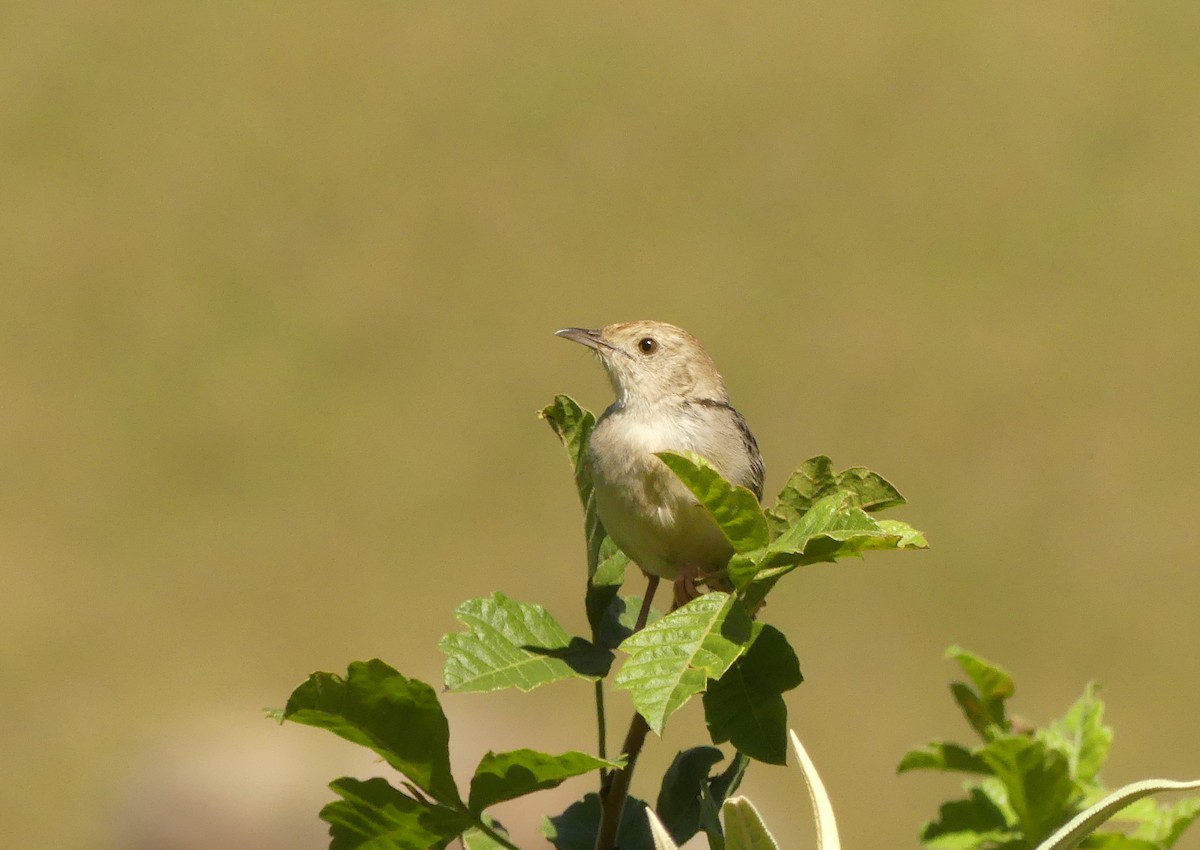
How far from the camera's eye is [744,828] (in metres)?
1.50

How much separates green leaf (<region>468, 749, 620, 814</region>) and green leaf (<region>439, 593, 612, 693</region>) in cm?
12

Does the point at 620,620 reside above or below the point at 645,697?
above

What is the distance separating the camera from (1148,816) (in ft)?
7.40

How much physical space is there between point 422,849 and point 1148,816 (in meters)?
1.30

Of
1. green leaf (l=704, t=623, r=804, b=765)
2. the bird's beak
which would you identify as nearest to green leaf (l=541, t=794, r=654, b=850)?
green leaf (l=704, t=623, r=804, b=765)

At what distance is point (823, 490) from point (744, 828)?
1.67 ft

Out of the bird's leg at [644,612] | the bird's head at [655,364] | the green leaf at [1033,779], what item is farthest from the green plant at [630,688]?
the bird's head at [655,364]

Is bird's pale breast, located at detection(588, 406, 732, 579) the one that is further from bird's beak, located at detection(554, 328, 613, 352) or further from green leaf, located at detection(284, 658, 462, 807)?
bird's beak, located at detection(554, 328, 613, 352)

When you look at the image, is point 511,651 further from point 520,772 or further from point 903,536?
point 903,536

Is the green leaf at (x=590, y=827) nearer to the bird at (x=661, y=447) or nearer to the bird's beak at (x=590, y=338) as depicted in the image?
the bird at (x=661, y=447)

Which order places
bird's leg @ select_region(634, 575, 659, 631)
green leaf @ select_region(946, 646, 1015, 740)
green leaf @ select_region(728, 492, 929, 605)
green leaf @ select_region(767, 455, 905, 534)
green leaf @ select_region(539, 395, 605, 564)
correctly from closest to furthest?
1. green leaf @ select_region(728, 492, 929, 605)
2. green leaf @ select_region(767, 455, 905, 534)
3. bird's leg @ select_region(634, 575, 659, 631)
4. green leaf @ select_region(539, 395, 605, 564)
5. green leaf @ select_region(946, 646, 1015, 740)

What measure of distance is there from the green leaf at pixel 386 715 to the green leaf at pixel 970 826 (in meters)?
1.00

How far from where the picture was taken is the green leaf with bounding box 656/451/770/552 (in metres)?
1.68

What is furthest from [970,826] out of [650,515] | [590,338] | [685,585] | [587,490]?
[590,338]
